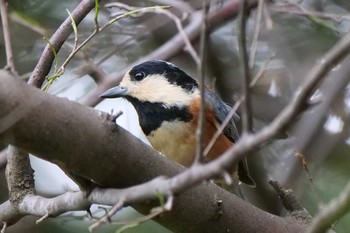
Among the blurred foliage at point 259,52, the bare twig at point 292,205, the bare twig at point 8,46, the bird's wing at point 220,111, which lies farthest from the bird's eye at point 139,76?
the bare twig at point 8,46

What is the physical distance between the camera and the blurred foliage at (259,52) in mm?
3832

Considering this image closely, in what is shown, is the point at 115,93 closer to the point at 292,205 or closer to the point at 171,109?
the point at 171,109

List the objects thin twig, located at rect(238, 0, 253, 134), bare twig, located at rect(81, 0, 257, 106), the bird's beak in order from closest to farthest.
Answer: thin twig, located at rect(238, 0, 253, 134) < the bird's beak < bare twig, located at rect(81, 0, 257, 106)

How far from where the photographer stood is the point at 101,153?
2010 millimetres

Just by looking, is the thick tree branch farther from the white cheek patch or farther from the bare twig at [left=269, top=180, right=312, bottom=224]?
the white cheek patch

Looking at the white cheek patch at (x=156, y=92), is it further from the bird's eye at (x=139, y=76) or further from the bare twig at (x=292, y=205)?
the bare twig at (x=292, y=205)

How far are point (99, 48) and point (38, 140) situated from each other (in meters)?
2.44

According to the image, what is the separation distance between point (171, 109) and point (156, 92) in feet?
0.40

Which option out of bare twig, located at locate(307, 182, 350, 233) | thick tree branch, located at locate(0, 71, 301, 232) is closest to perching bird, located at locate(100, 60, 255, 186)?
thick tree branch, located at locate(0, 71, 301, 232)

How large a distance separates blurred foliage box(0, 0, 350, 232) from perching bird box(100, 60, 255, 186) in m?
0.44

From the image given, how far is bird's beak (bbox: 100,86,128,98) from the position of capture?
10.7 ft

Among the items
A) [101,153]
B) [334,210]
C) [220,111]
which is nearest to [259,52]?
[220,111]

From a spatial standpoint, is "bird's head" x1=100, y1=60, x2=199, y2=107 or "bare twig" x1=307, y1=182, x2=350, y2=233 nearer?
"bare twig" x1=307, y1=182, x2=350, y2=233

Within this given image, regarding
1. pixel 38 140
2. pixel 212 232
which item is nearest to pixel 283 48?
pixel 212 232
